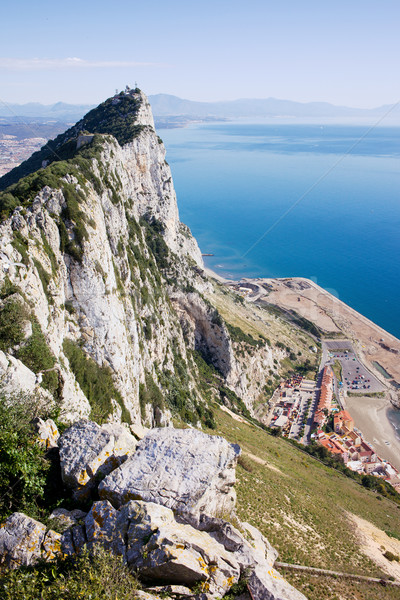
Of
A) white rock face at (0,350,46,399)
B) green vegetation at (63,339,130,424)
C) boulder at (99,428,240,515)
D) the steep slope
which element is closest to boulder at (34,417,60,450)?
white rock face at (0,350,46,399)

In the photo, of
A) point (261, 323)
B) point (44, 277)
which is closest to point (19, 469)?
point (44, 277)

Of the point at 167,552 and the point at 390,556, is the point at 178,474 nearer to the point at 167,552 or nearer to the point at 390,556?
the point at 167,552

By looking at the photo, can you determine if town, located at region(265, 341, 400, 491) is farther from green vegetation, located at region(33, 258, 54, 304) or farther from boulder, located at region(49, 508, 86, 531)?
boulder, located at region(49, 508, 86, 531)

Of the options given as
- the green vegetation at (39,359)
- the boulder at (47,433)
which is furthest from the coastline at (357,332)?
the boulder at (47,433)

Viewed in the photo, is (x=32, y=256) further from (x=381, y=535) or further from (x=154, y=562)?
(x=381, y=535)

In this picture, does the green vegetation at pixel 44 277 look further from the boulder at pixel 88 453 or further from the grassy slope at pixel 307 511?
the grassy slope at pixel 307 511

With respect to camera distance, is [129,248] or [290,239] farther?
[290,239]

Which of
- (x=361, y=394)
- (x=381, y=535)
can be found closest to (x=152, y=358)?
(x=381, y=535)

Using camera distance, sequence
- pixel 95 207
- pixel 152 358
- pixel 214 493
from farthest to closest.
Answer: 1. pixel 152 358
2. pixel 95 207
3. pixel 214 493
